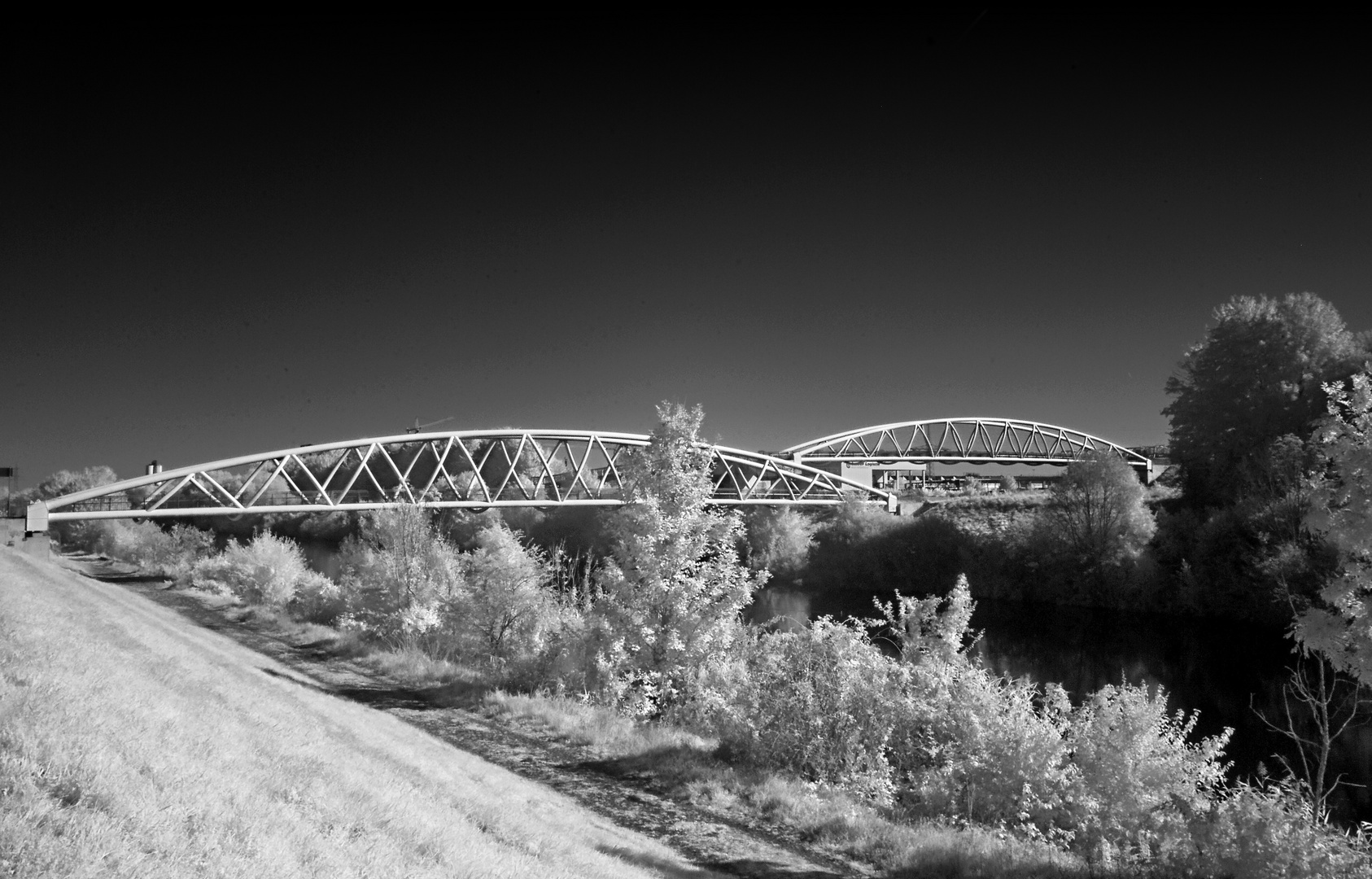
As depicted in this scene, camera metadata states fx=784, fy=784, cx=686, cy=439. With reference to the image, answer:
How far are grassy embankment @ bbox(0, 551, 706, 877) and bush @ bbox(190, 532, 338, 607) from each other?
70.5ft

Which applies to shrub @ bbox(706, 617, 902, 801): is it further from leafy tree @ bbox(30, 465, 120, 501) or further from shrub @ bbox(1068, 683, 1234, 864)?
leafy tree @ bbox(30, 465, 120, 501)

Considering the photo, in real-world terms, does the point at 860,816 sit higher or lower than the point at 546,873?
lower

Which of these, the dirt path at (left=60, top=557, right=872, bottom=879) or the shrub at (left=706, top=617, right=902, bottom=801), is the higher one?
the shrub at (left=706, top=617, right=902, bottom=801)

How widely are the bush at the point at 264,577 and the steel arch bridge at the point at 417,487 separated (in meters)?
5.48

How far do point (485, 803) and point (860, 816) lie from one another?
5.92m

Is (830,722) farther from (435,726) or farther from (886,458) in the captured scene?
(886,458)

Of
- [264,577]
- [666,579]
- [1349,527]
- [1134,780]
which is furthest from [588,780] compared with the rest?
[264,577]

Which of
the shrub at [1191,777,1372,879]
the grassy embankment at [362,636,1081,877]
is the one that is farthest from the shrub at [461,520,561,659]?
the shrub at [1191,777,1372,879]

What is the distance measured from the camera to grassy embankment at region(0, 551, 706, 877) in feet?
16.7

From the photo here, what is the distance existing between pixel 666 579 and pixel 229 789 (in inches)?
507

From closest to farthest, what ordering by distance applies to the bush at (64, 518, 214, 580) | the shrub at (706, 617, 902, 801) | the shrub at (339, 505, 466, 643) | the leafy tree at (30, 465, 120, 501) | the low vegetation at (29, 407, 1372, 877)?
the low vegetation at (29, 407, 1372, 877)
the shrub at (706, 617, 902, 801)
the shrub at (339, 505, 466, 643)
the bush at (64, 518, 214, 580)
the leafy tree at (30, 465, 120, 501)

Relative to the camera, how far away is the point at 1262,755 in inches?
877

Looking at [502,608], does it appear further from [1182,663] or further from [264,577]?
[1182,663]

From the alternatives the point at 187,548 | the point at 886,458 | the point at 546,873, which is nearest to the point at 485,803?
the point at 546,873
